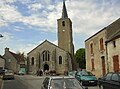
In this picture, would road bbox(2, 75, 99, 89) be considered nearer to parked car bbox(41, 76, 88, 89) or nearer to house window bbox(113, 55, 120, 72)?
house window bbox(113, 55, 120, 72)

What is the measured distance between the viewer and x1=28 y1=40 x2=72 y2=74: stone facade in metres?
75.4

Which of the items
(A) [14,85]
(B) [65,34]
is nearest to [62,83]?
(A) [14,85]

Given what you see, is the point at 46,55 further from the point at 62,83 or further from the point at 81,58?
the point at 62,83

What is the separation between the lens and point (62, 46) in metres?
80.9

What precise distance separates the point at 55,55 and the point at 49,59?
2231 mm

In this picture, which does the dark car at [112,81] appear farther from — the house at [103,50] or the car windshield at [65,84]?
the house at [103,50]

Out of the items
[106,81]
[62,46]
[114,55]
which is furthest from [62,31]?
[106,81]

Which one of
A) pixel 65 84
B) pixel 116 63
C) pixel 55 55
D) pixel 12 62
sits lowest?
pixel 65 84

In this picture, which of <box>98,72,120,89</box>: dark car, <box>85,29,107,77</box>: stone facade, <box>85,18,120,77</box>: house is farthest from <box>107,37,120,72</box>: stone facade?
<box>98,72,120,89</box>: dark car

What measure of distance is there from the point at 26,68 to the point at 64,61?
12.0 metres

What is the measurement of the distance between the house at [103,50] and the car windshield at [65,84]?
1750 cm

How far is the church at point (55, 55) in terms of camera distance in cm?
7556

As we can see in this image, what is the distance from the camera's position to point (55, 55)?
76.4 metres

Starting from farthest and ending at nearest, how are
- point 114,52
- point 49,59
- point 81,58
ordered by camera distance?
1. point 81,58
2. point 49,59
3. point 114,52
